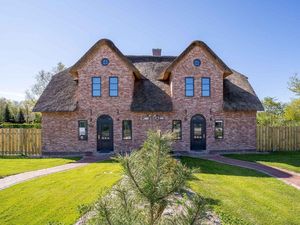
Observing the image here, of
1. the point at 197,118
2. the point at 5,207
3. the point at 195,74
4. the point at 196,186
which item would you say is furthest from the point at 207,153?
the point at 5,207

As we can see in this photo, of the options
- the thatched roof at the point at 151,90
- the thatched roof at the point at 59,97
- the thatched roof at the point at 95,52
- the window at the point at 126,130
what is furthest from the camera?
the window at the point at 126,130

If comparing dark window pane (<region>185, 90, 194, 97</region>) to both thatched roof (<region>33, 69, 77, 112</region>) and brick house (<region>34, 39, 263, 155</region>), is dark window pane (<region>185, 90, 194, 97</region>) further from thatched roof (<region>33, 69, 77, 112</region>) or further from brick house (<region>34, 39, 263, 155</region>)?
thatched roof (<region>33, 69, 77, 112</region>)

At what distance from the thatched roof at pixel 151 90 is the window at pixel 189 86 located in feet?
4.79

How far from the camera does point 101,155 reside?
2041 centimetres

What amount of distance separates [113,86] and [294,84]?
2408cm

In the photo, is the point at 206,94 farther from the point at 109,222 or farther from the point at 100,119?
the point at 109,222

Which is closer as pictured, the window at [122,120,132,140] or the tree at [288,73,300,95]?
the window at [122,120,132,140]

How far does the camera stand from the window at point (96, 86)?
2078 centimetres

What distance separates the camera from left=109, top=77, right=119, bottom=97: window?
20.8 meters

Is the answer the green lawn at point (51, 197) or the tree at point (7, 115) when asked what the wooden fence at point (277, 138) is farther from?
the tree at point (7, 115)

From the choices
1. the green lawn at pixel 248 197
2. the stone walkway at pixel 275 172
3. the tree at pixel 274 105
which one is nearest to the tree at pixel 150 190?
the green lawn at pixel 248 197

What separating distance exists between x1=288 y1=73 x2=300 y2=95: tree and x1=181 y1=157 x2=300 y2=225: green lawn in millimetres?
22968

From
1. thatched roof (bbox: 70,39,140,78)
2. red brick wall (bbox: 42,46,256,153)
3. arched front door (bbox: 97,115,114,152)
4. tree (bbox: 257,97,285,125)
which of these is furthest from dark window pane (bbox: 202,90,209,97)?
tree (bbox: 257,97,285,125)

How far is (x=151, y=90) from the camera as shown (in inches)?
861
